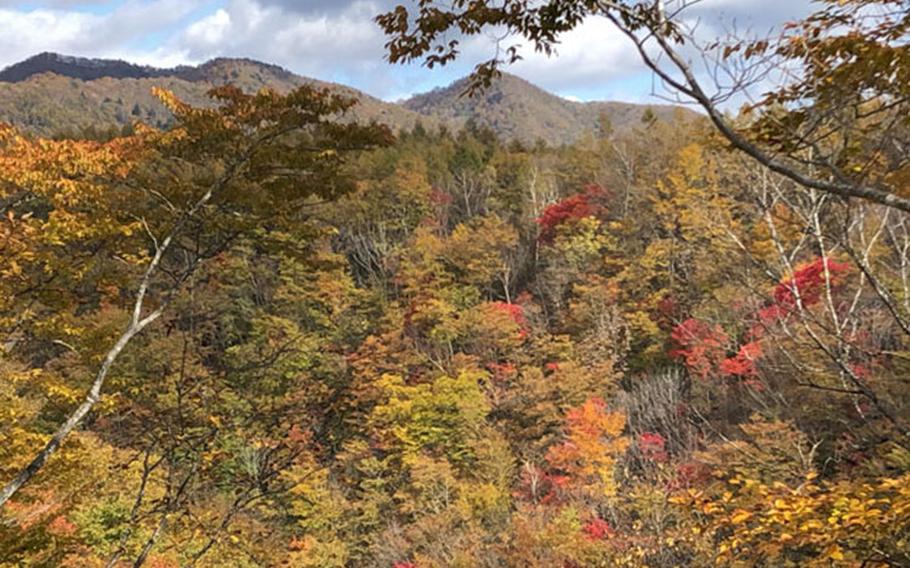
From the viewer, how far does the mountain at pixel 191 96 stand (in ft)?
321

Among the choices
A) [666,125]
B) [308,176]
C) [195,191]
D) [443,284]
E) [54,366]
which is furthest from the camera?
[666,125]

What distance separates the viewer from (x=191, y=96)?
294 ft

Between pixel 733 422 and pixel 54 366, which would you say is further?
pixel 54 366

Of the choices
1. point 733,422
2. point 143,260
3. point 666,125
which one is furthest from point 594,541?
point 666,125

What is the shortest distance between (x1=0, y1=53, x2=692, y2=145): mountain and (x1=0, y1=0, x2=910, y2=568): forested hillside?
2650 inches

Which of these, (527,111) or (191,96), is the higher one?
(527,111)

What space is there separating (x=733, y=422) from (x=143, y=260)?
15.9 m

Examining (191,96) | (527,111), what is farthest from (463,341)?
(527,111)

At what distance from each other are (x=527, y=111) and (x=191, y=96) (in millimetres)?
78512

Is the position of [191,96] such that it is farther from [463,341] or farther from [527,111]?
[463,341]

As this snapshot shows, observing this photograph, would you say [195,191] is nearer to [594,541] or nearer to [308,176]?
[308,176]

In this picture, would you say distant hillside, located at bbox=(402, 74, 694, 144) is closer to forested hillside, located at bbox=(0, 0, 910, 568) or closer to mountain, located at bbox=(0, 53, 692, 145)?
mountain, located at bbox=(0, 53, 692, 145)

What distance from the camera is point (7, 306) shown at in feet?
17.9

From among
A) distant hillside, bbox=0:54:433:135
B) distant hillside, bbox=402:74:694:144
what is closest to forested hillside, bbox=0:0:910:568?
distant hillside, bbox=0:54:433:135
